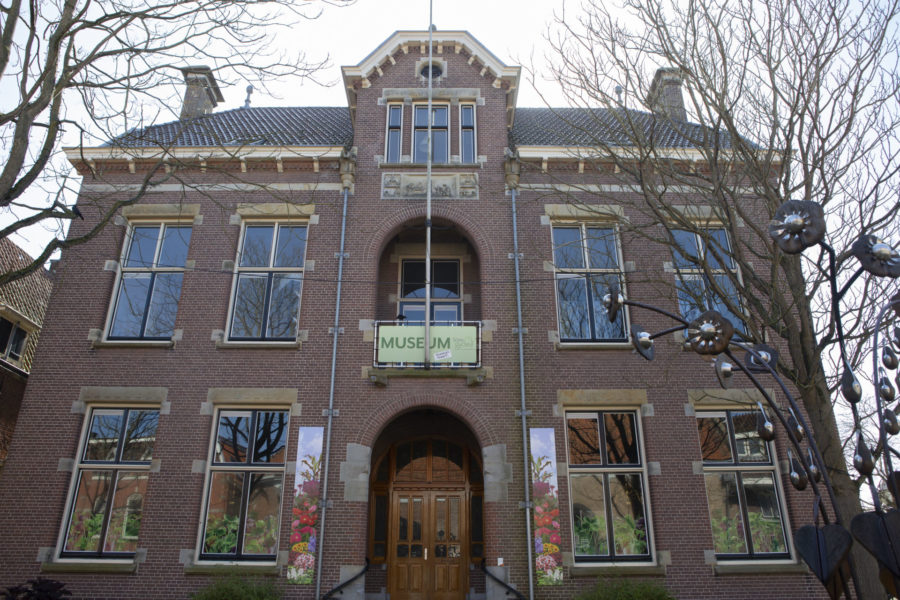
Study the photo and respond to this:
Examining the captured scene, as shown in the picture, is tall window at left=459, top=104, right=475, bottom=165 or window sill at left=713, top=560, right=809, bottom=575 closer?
window sill at left=713, top=560, right=809, bottom=575

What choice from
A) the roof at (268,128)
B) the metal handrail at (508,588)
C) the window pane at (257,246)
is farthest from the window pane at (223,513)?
the roof at (268,128)

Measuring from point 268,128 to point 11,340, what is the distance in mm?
9686

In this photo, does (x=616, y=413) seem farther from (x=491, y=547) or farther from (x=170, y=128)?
(x=170, y=128)

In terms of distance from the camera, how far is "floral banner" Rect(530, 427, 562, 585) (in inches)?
445

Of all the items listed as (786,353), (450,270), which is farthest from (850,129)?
(450,270)

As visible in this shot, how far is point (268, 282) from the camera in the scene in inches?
543

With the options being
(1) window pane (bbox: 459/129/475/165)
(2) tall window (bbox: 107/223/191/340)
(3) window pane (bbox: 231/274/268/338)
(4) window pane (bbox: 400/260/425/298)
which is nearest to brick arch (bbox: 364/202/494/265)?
(4) window pane (bbox: 400/260/425/298)

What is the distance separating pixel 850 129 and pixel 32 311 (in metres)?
21.3

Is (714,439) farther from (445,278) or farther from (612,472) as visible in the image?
(445,278)

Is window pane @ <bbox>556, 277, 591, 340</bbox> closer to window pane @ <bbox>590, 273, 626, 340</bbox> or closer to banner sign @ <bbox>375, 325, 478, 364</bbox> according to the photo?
window pane @ <bbox>590, 273, 626, 340</bbox>

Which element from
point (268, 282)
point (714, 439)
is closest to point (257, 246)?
point (268, 282)

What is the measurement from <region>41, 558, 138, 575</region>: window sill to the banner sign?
5.90 m

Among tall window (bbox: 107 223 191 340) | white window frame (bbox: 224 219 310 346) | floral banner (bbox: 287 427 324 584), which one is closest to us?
floral banner (bbox: 287 427 324 584)

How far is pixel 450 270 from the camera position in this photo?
1502 cm
